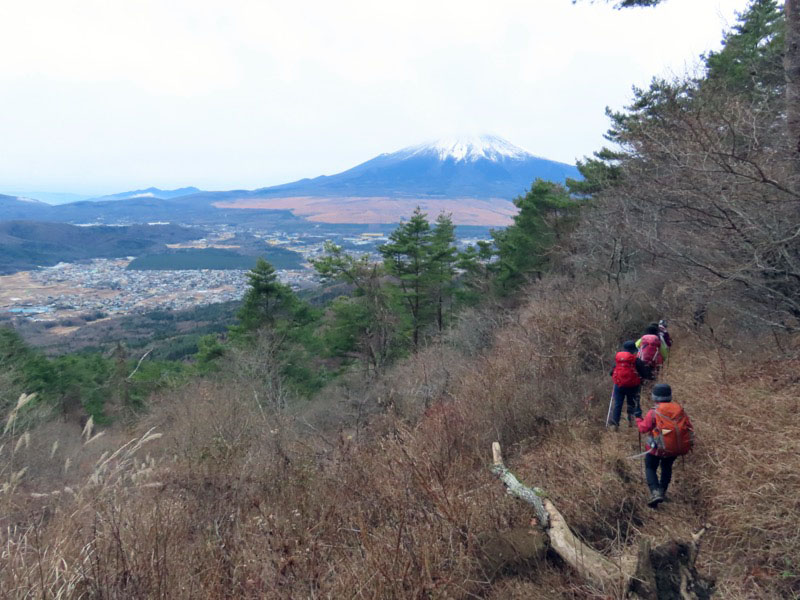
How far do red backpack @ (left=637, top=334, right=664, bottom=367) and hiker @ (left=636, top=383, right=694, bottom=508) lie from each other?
1.51 metres

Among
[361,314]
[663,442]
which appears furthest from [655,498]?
[361,314]

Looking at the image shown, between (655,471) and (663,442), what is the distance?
10.7 inches

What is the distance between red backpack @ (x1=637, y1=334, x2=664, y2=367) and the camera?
4.80 meters

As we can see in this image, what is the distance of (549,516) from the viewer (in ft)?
9.81

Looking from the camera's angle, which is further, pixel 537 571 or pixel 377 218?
pixel 377 218

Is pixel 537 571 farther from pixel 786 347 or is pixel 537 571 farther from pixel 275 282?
pixel 275 282

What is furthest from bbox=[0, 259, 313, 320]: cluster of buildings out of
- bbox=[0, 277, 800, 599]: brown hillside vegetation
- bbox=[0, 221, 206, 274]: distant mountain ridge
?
bbox=[0, 277, 800, 599]: brown hillside vegetation

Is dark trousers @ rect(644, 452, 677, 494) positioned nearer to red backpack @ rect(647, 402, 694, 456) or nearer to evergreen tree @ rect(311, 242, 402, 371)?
red backpack @ rect(647, 402, 694, 456)

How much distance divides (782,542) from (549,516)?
1307 mm

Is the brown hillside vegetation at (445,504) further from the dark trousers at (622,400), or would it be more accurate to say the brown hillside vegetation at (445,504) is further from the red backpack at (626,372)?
the red backpack at (626,372)

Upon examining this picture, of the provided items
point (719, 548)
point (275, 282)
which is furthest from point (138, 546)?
point (275, 282)

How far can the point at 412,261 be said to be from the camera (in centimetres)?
1803

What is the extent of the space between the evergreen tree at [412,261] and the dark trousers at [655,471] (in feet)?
47.0

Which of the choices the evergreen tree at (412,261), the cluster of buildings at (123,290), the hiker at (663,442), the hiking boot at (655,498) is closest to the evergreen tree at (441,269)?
the evergreen tree at (412,261)
